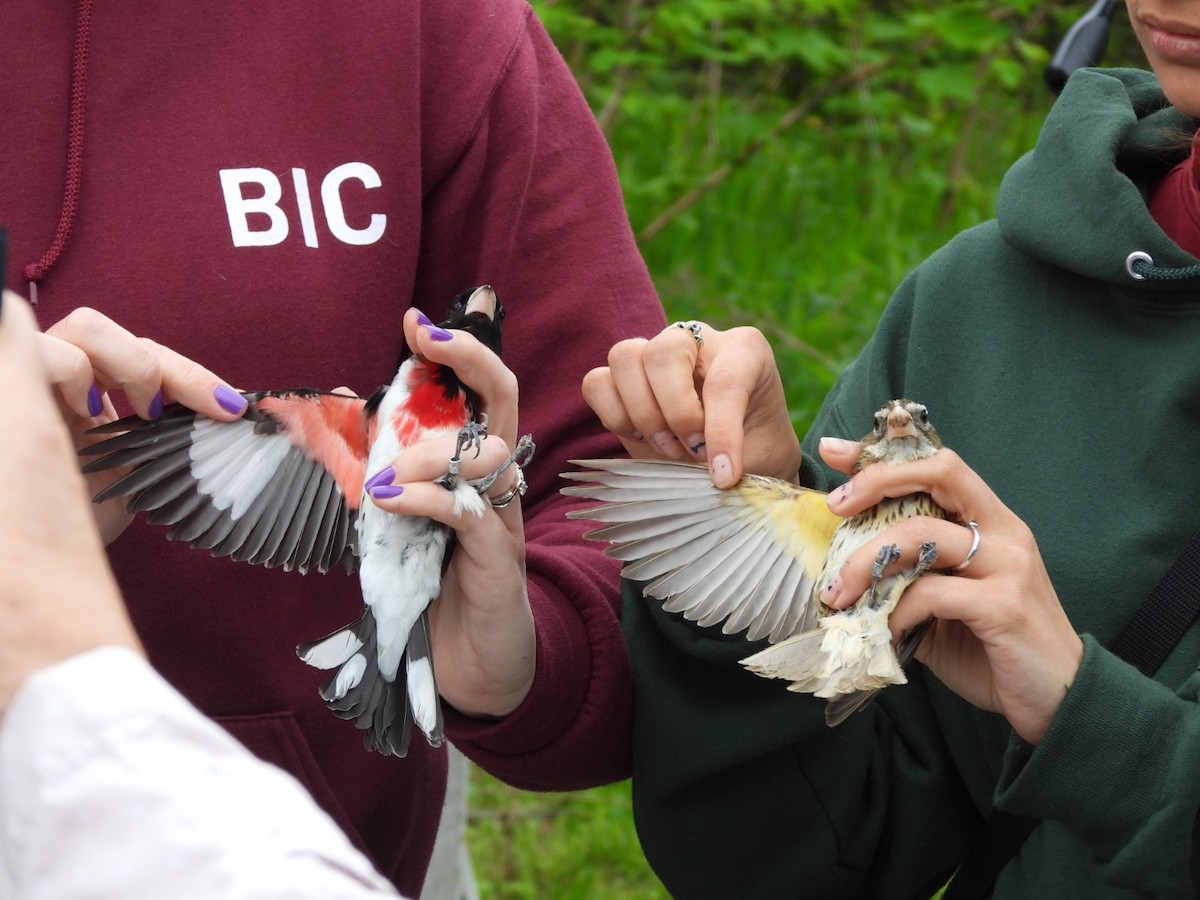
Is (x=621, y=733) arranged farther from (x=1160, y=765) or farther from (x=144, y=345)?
(x=144, y=345)

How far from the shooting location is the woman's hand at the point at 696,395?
66.6 inches

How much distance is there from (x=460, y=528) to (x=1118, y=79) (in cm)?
125

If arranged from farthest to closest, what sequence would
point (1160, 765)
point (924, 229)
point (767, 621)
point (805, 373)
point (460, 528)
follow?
1. point (924, 229)
2. point (805, 373)
3. point (767, 621)
4. point (460, 528)
5. point (1160, 765)

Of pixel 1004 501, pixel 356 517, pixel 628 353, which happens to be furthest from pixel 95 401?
pixel 1004 501

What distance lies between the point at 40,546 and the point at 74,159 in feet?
3.53

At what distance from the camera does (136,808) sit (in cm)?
73

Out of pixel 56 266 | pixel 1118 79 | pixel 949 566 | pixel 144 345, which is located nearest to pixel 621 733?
pixel 949 566

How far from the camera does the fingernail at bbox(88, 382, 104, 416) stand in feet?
5.10

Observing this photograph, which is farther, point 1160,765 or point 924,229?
point 924,229

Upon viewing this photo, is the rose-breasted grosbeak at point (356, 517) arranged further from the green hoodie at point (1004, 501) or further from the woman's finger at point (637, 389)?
the green hoodie at point (1004, 501)

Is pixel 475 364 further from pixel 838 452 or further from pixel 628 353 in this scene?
pixel 838 452

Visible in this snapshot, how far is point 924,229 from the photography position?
20.6 ft

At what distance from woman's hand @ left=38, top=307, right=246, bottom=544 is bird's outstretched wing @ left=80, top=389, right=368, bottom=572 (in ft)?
0.12

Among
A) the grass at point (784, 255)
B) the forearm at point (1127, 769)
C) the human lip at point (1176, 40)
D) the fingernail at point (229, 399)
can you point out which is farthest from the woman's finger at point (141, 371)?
the grass at point (784, 255)
